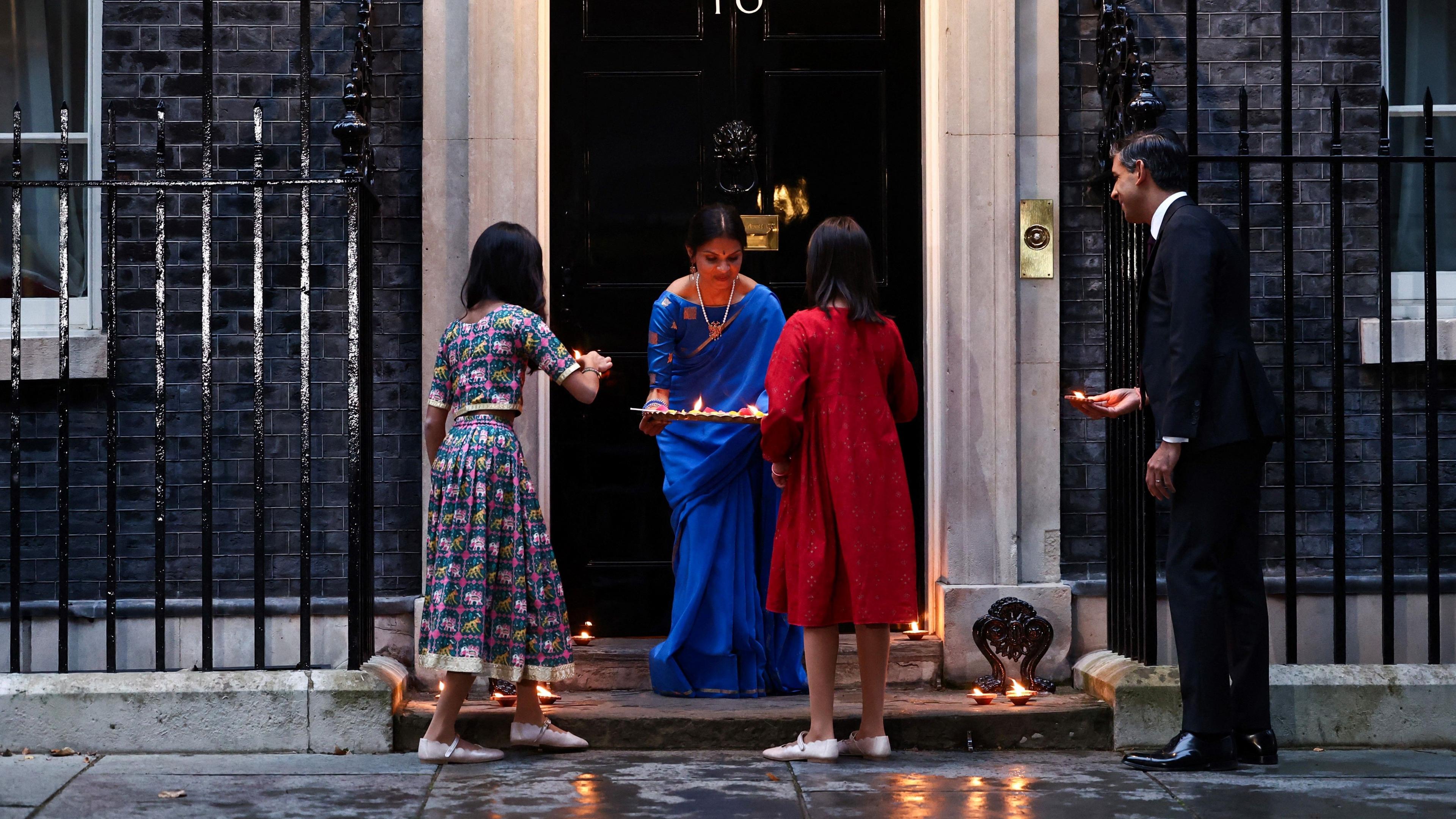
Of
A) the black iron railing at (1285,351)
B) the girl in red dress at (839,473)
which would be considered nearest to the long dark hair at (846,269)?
the girl in red dress at (839,473)

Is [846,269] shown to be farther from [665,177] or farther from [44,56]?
[44,56]

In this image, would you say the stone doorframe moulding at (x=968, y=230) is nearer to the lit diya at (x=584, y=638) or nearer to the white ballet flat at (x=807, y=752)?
the lit diya at (x=584, y=638)

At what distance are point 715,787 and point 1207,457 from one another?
1.91 meters

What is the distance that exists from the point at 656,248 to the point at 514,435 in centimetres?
160

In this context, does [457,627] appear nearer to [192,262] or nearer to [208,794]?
[208,794]

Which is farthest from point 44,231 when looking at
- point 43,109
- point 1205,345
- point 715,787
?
point 1205,345

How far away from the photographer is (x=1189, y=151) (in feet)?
17.8

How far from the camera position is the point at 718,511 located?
599 centimetres

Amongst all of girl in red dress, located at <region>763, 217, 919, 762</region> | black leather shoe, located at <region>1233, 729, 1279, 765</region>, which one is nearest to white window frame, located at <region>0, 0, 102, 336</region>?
girl in red dress, located at <region>763, 217, 919, 762</region>

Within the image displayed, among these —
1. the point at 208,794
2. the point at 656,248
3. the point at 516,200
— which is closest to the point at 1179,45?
the point at 656,248

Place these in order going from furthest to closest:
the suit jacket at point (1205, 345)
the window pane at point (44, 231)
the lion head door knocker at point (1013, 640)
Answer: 1. the window pane at point (44, 231)
2. the lion head door knocker at point (1013, 640)
3. the suit jacket at point (1205, 345)

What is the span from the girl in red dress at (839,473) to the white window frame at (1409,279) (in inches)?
103

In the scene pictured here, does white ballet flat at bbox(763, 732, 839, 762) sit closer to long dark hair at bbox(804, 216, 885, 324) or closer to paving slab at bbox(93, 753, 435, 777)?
paving slab at bbox(93, 753, 435, 777)

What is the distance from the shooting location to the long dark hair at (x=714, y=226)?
580cm
